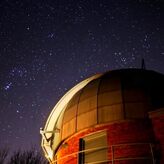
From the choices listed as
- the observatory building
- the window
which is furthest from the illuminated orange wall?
the window

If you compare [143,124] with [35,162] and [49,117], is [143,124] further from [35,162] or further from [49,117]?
[35,162]

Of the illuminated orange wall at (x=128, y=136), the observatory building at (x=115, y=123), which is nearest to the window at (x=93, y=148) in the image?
the observatory building at (x=115, y=123)

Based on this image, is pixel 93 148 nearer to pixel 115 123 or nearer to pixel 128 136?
pixel 115 123

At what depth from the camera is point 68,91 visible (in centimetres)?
1331

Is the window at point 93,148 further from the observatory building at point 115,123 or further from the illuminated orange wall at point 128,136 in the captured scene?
the illuminated orange wall at point 128,136

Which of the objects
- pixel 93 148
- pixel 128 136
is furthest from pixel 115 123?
pixel 93 148

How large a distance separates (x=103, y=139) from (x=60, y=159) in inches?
79.2

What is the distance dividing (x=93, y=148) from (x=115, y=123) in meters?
1.25

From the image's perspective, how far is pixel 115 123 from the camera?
9.45m

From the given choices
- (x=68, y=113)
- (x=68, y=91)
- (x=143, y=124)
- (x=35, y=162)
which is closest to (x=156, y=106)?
(x=143, y=124)

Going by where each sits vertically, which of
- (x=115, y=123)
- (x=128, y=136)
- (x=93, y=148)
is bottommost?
(x=93, y=148)

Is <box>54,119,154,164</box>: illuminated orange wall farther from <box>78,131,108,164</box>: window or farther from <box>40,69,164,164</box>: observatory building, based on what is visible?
<box>78,131,108,164</box>: window

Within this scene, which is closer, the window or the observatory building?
the observatory building

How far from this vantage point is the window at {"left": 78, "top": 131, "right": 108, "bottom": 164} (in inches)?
364
